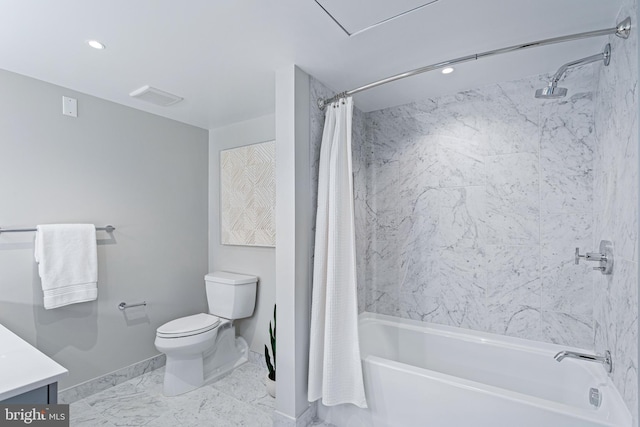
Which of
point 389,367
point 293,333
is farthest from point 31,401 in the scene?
point 389,367

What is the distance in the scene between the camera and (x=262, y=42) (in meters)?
1.70

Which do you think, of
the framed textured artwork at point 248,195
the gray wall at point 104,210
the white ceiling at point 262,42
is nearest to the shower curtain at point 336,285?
the white ceiling at point 262,42

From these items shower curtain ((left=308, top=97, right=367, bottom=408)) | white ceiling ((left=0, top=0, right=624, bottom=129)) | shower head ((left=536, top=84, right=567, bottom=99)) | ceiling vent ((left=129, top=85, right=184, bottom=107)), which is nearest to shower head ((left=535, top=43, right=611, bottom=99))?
shower head ((left=536, top=84, right=567, bottom=99))

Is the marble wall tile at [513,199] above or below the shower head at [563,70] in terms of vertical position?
below

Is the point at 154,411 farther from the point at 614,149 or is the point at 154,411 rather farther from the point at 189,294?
the point at 614,149

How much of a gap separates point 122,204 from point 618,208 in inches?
123

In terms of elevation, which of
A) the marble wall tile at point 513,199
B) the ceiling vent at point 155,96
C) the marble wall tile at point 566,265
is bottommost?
the marble wall tile at point 566,265

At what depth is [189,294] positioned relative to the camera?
301 centimetres

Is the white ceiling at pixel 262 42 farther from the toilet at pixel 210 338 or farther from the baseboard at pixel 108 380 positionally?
the baseboard at pixel 108 380

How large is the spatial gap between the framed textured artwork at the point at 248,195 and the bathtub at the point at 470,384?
1.21m

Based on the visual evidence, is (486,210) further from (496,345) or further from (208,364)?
(208,364)

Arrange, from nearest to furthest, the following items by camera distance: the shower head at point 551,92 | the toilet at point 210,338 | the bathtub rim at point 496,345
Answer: the bathtub rim at point 496,345 < the shower head at point 551,92 < the toilet at point 210,338

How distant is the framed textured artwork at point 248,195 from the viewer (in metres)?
2.83

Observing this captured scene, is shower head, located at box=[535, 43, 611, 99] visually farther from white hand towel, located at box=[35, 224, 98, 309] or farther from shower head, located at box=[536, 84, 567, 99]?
white hand towel, located at box=[35, 224, 98, 309]
